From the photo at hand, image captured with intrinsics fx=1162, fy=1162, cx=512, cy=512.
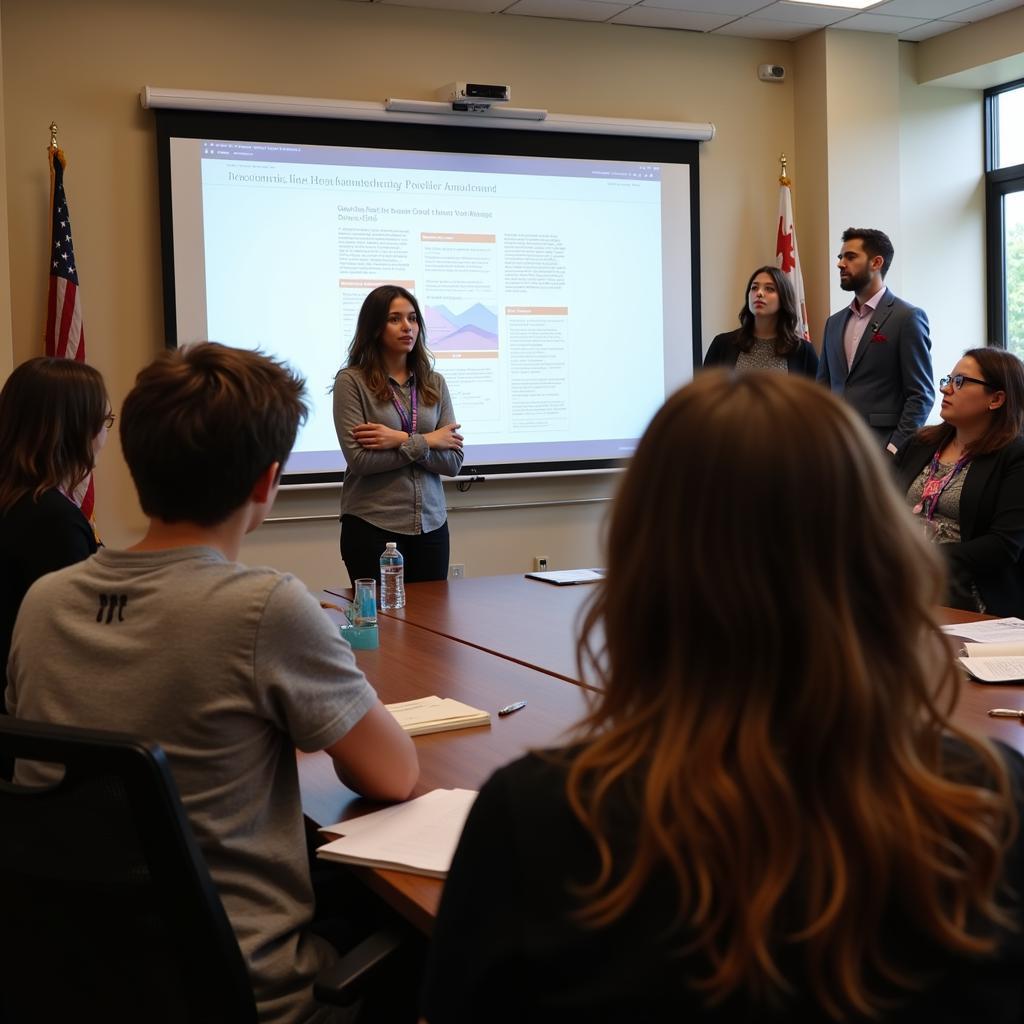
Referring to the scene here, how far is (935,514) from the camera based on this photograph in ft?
11.2

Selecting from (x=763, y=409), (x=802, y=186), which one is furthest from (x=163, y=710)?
(x=802, y=186)

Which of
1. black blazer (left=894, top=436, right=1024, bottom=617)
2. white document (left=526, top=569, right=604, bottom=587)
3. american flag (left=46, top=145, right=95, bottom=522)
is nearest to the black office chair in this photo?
white document (left=526, top=569, right=604, bottom=587)

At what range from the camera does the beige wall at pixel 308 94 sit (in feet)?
15.1

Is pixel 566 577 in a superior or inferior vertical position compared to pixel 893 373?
inferior

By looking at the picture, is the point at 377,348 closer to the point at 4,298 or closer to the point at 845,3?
the point at 4,298

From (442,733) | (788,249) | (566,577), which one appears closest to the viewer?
(442,733)

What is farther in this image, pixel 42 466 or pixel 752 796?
pixel 42 466

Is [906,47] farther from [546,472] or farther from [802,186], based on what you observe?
[546,472]

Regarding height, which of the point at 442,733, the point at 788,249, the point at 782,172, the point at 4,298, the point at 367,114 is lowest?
the point at 442,733

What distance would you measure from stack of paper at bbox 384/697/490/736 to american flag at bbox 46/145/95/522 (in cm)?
Answer: 295

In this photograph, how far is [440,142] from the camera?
17.0 ft

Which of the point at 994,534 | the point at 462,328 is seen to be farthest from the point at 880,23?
the point at 994,534

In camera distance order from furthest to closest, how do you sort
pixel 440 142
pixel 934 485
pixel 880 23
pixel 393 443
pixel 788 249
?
pixel 788 249, pixel 880 23, pixel 440 142, pixel 393 443, pixel 934 485

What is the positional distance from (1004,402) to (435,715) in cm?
214
